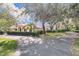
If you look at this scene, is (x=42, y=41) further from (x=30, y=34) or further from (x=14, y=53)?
(x=14, y=53)

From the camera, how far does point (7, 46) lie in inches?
51.5

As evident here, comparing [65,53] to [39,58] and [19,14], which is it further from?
[19,14]

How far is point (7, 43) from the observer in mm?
1313

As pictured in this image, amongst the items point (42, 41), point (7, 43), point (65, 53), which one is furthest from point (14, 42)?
point (65, 53)

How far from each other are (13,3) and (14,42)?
0.31 m

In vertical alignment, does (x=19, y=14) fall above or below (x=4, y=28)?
above

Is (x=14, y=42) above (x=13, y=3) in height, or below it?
below

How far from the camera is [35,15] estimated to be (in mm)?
1323

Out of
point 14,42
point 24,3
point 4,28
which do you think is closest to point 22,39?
point 14,42

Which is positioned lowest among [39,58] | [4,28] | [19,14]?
[39,58]

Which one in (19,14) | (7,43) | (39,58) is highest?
(19,14)

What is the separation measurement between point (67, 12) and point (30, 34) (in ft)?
1.12

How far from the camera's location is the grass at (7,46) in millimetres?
1298

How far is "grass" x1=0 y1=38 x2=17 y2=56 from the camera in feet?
4.26
